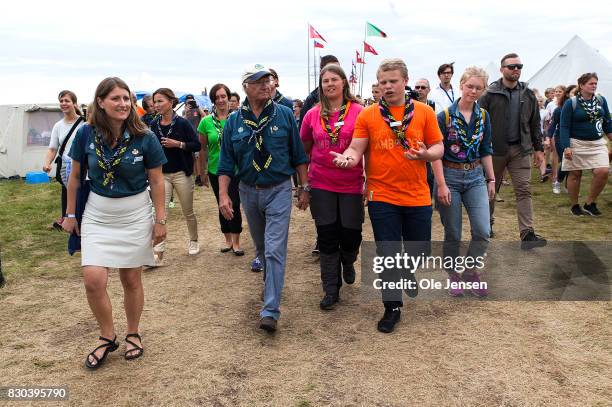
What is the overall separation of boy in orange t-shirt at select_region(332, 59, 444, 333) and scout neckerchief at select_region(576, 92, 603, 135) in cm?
482

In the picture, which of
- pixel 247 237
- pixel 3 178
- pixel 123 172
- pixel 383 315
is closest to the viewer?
pixel 123 172

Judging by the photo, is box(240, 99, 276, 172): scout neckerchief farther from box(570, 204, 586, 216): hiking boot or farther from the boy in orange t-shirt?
box(570, 204, 586, 216): hiking boot

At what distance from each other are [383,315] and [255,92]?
219 cm

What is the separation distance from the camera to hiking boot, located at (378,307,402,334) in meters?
4.15

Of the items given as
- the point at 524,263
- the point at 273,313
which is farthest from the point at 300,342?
the point at 524,263

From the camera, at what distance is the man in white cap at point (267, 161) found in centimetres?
418

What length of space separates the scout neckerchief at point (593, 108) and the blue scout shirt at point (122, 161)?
664 centimetres

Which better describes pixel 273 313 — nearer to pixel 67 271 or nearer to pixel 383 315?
pixel 383 315

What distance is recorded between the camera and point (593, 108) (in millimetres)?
7641

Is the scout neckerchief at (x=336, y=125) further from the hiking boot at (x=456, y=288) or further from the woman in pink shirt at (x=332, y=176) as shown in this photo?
the hiking boot at (x=456, y=288)

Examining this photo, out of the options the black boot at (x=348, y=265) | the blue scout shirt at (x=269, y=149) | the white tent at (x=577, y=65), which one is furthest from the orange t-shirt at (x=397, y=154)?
the white tent at (x=577, y=65)

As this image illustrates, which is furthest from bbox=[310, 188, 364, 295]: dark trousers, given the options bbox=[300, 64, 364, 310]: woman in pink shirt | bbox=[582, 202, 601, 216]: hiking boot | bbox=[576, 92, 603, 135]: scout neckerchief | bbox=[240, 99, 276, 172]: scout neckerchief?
bbox=[582, 202, 601, 216]: hiking boot

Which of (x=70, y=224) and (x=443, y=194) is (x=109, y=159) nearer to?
(x=70, y=224)

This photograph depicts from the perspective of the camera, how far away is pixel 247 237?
7.66 meters
